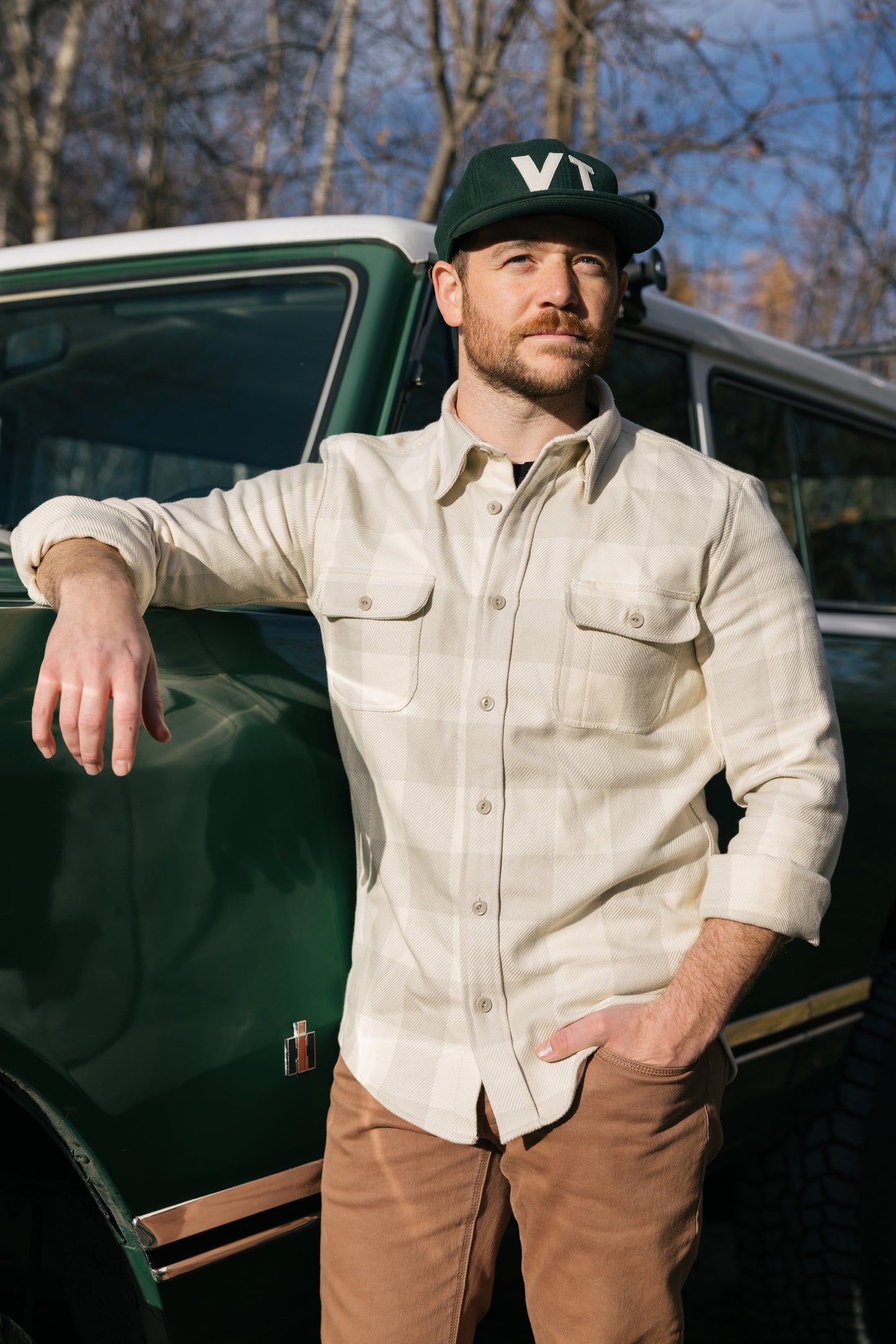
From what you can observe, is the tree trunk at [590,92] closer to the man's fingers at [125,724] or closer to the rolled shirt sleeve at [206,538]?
the rolled shirt sleeve at [206,538]

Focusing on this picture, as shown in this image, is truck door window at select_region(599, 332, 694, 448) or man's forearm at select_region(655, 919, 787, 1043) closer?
man's forearm at select_region(655, 919, 787, 1043)

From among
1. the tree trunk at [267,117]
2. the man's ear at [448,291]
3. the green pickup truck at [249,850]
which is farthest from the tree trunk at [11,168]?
the man's ear at [448,291]

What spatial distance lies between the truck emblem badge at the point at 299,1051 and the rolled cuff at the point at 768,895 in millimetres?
541

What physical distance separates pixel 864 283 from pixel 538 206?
42.4 ft

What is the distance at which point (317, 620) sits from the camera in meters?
1.94

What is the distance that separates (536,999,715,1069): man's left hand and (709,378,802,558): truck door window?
166cm

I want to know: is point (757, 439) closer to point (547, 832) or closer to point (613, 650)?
point (613, 650)

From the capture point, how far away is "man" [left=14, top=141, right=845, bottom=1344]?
1.71 metres

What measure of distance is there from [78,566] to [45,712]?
25 cm

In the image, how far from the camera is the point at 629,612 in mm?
1756

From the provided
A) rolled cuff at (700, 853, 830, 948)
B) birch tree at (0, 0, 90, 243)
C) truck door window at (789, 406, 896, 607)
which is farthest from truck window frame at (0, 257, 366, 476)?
birch tree at (0, 0, 90, 243)

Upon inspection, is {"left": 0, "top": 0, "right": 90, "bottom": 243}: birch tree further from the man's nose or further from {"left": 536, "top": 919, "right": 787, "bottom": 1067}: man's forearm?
{"left": 536, "top": 919, "right": 787, "bottom": 1067}: man's forearm

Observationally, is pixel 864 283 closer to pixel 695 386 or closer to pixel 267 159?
pixel 267 159

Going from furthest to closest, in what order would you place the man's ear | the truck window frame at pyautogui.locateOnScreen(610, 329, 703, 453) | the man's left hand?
the truck window frame at pyautogui.locateOnScreen(610, 329, 703, 453)
the man's ear
the man's left hand
